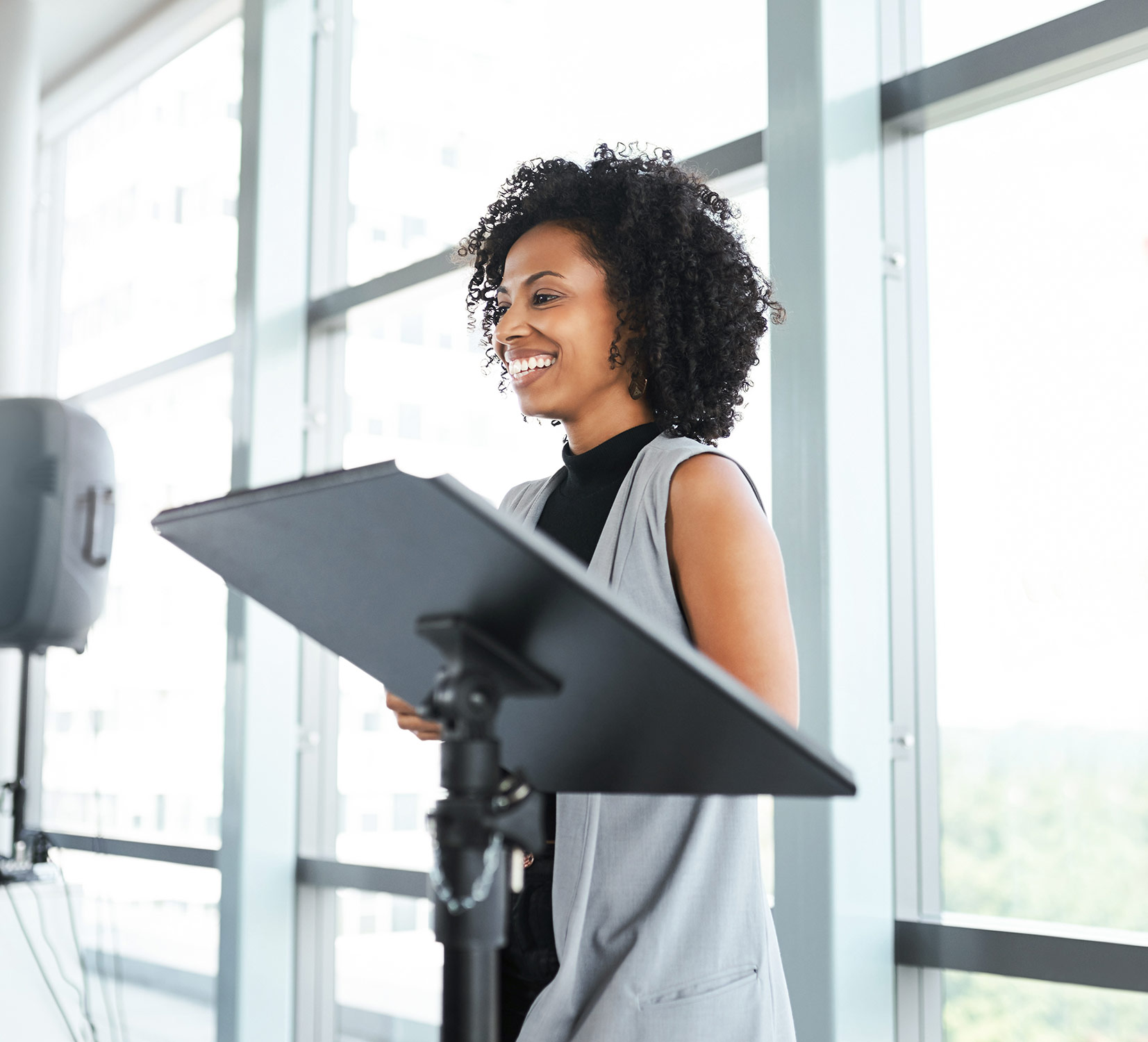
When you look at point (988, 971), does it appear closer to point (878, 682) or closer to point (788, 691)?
point (878, 682)

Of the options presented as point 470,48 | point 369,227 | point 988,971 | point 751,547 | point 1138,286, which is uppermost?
point 470,48

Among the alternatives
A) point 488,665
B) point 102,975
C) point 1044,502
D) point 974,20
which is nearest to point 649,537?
point 488,665

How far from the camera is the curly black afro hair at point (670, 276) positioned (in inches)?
58.2

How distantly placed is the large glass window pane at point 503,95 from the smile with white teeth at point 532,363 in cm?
137

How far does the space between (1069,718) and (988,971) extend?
44 cm

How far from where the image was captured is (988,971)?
200cm

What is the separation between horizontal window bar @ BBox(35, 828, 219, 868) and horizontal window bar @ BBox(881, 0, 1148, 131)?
2.75 m

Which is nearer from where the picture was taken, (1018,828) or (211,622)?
(1018,828)

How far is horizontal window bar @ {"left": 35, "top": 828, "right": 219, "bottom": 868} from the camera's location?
378cm

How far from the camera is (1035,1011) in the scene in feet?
6.40

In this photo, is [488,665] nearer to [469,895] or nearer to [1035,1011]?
[469,895]

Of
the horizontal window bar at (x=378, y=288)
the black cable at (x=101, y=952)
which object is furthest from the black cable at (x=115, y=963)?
the horizontal window bar at (x=378, y=288)

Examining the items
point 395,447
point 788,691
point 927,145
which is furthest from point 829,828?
point 395,447

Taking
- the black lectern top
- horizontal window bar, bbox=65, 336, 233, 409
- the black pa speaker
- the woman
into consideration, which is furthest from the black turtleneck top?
horizontal window bar, bbox=65, 336, 233, 409
